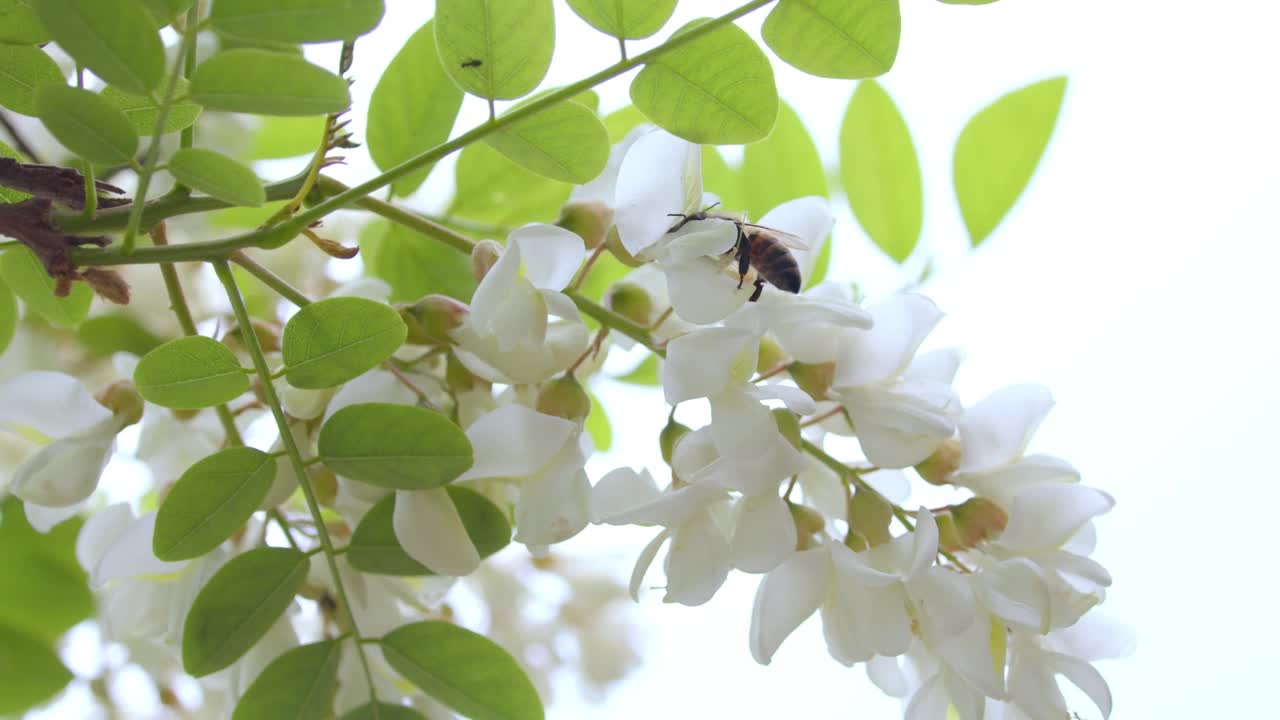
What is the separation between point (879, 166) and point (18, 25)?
42cm

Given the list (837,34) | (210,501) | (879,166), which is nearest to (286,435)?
(210,501)

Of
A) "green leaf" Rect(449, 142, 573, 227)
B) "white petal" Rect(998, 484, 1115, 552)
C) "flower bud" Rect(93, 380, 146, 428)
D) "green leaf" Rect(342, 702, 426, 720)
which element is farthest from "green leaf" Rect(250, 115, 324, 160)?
"white petal" Rect(998, 484, 1115, 552)

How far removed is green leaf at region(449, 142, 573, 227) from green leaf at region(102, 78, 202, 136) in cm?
19

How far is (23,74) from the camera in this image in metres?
0.36

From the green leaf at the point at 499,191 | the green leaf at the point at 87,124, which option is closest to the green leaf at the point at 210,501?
the green leaf at the point at 87,124

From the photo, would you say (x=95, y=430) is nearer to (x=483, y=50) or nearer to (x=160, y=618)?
(x=160, y=618)

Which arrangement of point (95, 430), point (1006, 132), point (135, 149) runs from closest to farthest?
point (135, 149) → point (95, 430) → point (1006, 132)

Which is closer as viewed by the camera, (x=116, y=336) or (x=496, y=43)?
(x=496, y=43)

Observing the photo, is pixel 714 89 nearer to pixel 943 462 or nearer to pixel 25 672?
pixel 943 462

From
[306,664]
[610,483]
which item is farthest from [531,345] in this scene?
[306,664]

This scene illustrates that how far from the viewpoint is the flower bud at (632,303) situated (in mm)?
425

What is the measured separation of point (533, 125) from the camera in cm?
38

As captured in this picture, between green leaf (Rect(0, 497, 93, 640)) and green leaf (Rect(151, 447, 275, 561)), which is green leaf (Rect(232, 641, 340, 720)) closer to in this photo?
green leaf (Rect(151, 447, 275, 561))

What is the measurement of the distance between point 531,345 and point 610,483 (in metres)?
0.06
